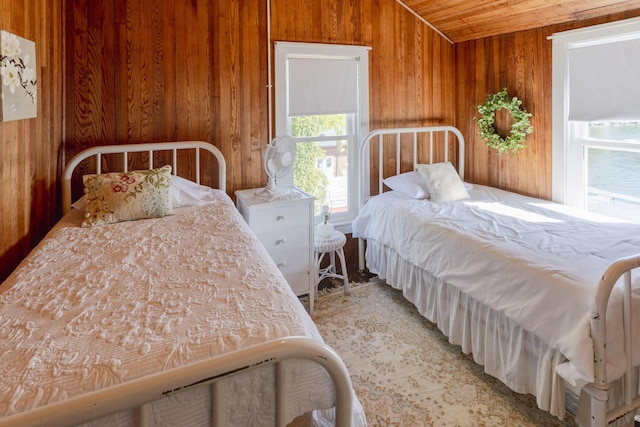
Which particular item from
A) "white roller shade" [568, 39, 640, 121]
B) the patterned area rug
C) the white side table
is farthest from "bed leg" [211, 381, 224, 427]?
"white roller shade" [568, 39, 640, 121]

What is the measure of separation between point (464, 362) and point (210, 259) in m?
1.57

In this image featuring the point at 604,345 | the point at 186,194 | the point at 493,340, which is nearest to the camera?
the point at 604,345

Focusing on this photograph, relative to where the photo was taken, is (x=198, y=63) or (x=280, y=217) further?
(x=198, y=63)

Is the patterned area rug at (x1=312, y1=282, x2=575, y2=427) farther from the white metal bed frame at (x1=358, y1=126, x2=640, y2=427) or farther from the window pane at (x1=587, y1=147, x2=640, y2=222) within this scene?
the window pane at (x1=587, y1=147, x2=640, y2=222)

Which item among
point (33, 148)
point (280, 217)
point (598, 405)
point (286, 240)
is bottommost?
point (598, 405)

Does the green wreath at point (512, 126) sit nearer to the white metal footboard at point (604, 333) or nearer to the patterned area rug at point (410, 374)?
the patterned area rug at point (410, 374)

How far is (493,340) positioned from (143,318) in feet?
5.66

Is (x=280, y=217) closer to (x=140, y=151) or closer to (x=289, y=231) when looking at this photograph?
(x=289, y=231)

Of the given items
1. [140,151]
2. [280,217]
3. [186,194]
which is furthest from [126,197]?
[280,217]

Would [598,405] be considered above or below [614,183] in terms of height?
below

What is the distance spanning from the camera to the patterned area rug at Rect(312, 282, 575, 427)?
194cm

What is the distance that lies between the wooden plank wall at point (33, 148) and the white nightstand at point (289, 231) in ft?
3.91

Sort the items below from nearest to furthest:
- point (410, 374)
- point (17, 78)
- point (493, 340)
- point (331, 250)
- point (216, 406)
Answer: point (216, 406)
point (17, 78)
point (493, 340)
point (410, 374)
point (331, 250)

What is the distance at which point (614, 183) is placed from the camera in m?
2.95
